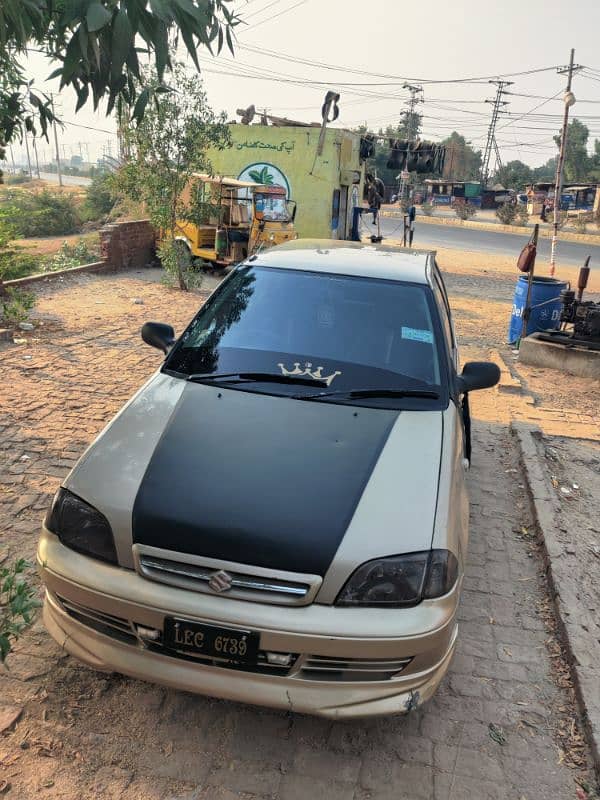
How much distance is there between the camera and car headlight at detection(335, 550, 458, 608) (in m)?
2.30

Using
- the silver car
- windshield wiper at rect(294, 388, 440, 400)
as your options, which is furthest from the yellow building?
the silver car

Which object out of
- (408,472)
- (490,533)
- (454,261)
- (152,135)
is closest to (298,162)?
(454,261)

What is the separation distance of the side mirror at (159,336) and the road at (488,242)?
23.2m

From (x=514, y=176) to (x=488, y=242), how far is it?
49.8 meters

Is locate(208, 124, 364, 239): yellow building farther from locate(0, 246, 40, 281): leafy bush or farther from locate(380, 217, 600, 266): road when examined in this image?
locate(0, 246, 40, 281): leafy bush

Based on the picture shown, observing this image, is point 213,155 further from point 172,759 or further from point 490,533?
point 172,759

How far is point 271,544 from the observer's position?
91.4 inches

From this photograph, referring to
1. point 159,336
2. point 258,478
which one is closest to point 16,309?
point 159,336

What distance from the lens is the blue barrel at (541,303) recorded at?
9.47 meters

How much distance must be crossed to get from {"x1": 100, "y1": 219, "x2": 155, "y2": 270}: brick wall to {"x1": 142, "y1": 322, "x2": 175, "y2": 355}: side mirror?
11.0 metres

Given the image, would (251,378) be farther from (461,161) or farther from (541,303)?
(461,161)

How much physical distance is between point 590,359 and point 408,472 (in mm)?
6682

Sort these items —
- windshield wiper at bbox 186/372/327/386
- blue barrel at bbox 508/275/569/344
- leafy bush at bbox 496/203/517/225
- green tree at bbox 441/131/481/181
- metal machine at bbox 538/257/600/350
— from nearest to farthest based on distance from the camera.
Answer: windshield wiper at bbox 186/372/327/386
metal machine at bbox 538/257/600/350
blue barrel at bbox 508/275/569/344
leafy bush at bbox 496/203/517/225
green tree at bbox 441/131/481/181

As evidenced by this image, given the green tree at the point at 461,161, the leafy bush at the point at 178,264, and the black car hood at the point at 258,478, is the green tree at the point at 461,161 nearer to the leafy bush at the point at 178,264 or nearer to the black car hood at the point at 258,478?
the leafy bush at the point at 178,264
